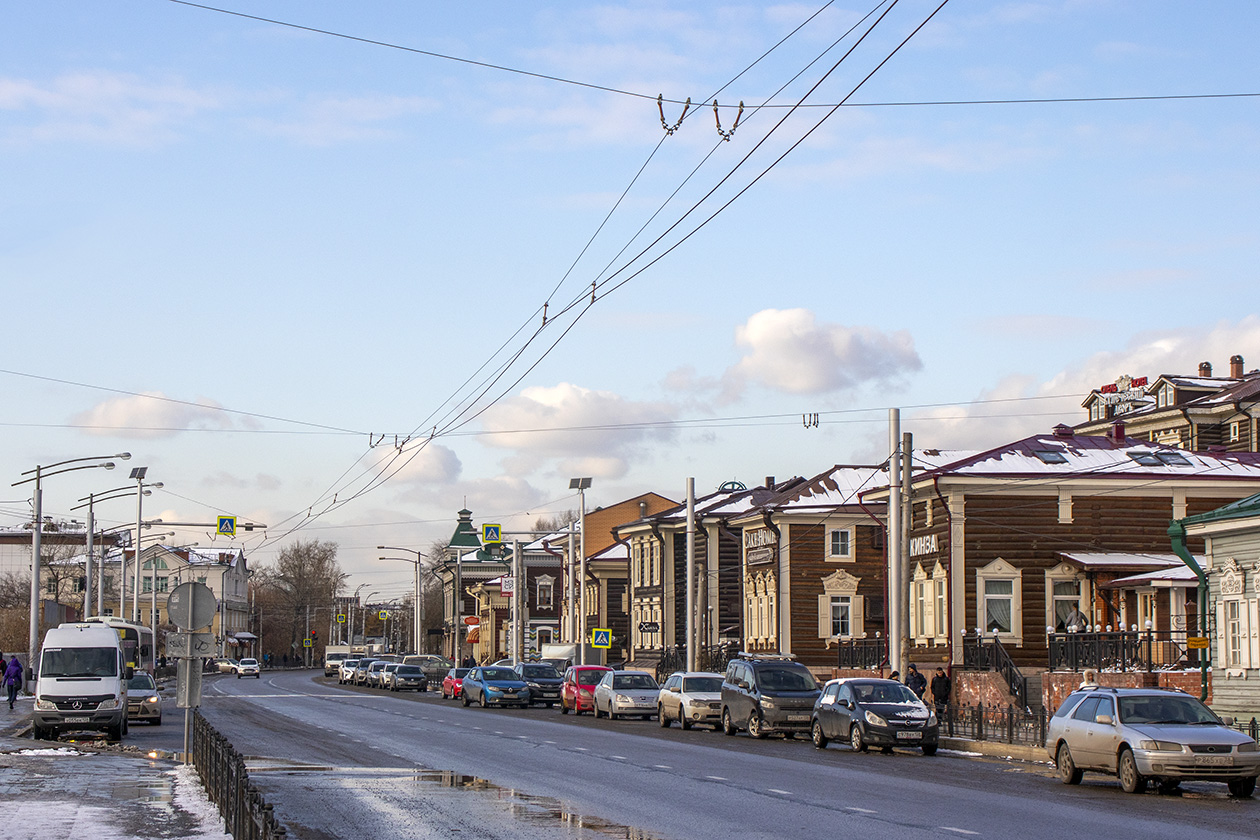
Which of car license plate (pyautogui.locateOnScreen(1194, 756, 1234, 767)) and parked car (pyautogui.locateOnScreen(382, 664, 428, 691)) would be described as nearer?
car license plate (pyautogui.locateOnScreen(1194, 756, 1234, 767))

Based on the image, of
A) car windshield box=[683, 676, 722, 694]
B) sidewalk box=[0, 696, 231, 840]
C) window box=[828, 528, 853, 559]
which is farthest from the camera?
window box=[828, 528, 853, 559]

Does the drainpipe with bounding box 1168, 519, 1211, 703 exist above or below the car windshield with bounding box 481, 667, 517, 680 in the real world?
above

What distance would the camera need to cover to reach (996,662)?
42.8m

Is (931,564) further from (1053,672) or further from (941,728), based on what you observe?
(941,728)

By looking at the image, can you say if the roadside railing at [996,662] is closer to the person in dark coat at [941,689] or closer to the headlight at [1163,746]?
the person in dark coat at [941,689]

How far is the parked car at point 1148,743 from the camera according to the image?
1950cm

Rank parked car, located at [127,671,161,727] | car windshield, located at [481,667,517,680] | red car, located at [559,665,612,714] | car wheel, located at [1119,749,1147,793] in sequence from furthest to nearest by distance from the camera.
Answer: car windshield, located at [481,667,517,680]
red car, located at [559,665,612,714]
parked car, located at [127,671,161,727]
car wheel, located at [1119,749,1147,793]

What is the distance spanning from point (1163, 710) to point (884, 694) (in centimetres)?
899

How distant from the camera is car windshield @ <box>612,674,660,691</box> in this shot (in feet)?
148

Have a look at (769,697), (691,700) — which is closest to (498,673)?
(691,700)

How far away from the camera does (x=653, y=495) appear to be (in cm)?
10662

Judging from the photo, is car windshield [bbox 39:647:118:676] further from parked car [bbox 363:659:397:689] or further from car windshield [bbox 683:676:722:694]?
parked car [bbox 363:659:397:689]

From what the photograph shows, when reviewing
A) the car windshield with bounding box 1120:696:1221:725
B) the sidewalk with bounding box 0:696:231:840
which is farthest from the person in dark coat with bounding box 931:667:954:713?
the sidewalk with bounding box 0:696:231:840

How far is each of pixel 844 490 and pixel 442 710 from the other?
19.9m
